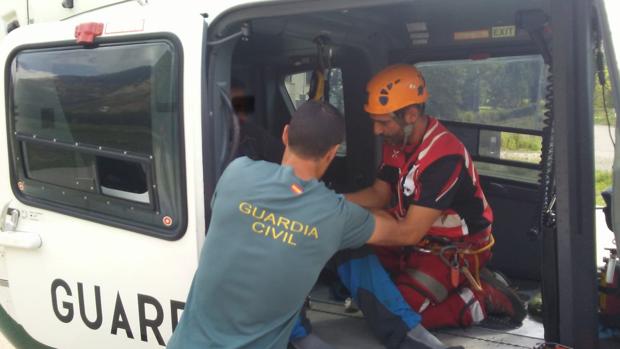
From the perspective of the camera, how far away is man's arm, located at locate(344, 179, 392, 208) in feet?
9.84

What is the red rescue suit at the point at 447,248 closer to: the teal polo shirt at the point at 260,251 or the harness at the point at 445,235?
the harness at the point at 445,235

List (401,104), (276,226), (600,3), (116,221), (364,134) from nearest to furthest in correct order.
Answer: (600,3) < (276,226) < (116,221) < (401,104) < (364,134)

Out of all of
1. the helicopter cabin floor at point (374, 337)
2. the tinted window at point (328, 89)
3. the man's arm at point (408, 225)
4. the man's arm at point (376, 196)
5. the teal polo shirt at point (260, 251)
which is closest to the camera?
the teal polo shirt at point (260, 251)

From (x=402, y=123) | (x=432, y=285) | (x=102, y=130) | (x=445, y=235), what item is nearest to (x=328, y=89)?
(x=402, y=123)

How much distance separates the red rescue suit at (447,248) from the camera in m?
2.57

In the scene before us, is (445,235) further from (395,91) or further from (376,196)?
(395,91)

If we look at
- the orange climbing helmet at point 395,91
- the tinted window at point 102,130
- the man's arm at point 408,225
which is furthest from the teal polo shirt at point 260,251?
the orange climbing helmet at point 395,91

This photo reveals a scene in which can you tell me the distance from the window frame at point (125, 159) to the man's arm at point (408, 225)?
742 millimetres

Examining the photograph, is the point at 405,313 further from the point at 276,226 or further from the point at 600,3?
the point at 600,3

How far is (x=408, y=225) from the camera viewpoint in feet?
7.76

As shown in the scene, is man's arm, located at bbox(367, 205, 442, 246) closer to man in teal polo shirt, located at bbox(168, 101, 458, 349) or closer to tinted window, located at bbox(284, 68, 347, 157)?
man in teal polo shirt, located at bbox(168, 101, 458, 349)

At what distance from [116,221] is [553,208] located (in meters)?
1.70

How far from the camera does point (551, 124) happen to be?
2227 mm

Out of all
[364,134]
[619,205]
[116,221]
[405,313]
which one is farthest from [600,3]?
[364,134]
